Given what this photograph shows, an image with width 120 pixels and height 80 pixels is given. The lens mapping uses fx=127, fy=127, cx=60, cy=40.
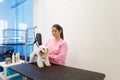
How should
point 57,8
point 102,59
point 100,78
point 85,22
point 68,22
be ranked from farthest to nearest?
point 57,8 < point 68,22 < point 85,22 < point 102,59 < point 100,78

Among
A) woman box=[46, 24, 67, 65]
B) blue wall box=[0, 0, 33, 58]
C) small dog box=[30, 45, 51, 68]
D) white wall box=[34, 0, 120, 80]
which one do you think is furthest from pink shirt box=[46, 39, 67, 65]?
blue wall box=[0, 0, 33, 58]

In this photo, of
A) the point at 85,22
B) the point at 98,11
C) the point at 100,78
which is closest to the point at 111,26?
the point at 98,11

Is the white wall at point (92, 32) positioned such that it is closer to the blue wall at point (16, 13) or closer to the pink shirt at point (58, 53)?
the pink shirt at point (58, 53)

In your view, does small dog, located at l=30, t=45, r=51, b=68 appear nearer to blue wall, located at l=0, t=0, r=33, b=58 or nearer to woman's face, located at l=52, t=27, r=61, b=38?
woman's face, located at l=52, t=27, r=61, b=38

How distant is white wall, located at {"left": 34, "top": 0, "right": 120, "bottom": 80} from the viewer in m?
1.69

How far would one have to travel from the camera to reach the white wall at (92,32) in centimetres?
169

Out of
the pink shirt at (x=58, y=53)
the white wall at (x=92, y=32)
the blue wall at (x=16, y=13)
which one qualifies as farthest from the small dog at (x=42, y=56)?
the blue wall at (x=16, y=13)

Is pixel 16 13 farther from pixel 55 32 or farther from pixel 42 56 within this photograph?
pixel 42 56

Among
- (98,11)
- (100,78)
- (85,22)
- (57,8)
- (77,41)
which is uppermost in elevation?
Result: (57,8)

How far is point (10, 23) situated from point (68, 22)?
3.17 m

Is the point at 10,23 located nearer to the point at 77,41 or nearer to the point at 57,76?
the point at 77,41

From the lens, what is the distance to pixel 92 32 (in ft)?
6.27

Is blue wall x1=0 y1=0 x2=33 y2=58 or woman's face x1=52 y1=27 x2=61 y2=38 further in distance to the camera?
blue wall x1=0 y1=0 x2=33 y2=58

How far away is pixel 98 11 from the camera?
6.05 feet
